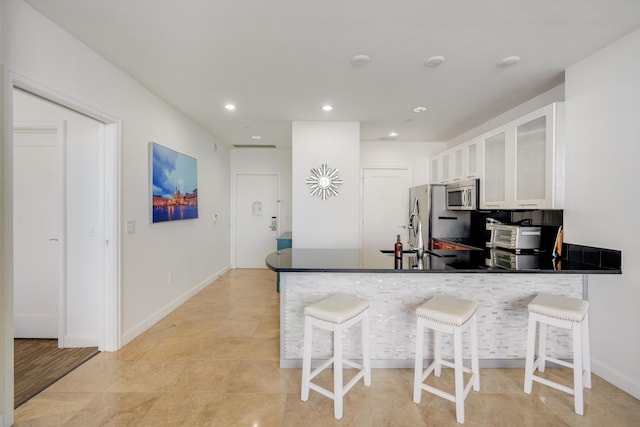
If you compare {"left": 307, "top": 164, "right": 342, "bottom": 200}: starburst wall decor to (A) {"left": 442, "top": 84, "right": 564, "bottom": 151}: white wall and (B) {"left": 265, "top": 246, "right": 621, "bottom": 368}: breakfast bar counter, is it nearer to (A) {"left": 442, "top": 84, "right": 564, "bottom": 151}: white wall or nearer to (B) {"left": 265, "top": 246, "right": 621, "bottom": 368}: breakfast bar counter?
(B) {"left": 265, "top": 246, "right": 621, "bottom": 368}: breakfast bar counter

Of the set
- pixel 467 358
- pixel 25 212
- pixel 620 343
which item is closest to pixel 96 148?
pixel 25 212

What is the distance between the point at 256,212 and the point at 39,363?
13.0 ft

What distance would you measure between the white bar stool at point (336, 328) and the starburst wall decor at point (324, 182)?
6.77 feet

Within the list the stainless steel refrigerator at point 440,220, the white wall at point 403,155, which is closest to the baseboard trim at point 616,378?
the stainless steel refrigerator at point 440,220

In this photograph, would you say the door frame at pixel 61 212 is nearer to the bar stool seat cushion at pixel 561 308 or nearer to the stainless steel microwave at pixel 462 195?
the bar stool seat cushion at pixel 561 308

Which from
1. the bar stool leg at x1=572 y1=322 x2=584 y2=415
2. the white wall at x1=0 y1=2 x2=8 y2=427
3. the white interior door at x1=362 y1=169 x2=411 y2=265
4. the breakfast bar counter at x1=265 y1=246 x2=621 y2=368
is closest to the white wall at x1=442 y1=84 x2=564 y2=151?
the white interior door at x1=362 y1=169 x2=411 y2=265

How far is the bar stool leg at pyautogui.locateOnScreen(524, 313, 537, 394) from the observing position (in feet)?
6.44

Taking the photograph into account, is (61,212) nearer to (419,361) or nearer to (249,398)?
(249,398)

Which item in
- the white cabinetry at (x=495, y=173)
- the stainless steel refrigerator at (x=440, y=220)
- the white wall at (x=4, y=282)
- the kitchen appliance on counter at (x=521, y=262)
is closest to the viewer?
the white wall at (x=4, y=282)

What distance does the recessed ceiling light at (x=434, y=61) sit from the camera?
235 centimetres

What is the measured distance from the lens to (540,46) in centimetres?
218

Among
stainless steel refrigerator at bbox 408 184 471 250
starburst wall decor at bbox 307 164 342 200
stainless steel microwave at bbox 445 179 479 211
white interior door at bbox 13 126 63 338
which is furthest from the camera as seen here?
stainless steel refrigerator at bbox 408 184 471 250

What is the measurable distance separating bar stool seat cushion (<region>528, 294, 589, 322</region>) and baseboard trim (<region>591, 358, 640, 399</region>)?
65 cm

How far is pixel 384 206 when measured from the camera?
5.21 meters
